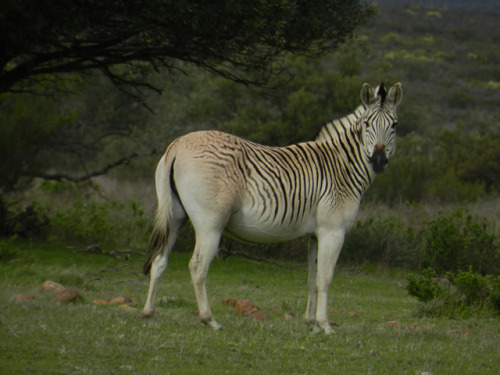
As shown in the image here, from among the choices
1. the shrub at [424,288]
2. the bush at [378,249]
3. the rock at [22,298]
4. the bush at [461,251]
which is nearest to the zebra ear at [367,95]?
the shrub at [424,288]

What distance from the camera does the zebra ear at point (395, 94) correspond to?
24.9 ft

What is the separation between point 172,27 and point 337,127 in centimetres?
509

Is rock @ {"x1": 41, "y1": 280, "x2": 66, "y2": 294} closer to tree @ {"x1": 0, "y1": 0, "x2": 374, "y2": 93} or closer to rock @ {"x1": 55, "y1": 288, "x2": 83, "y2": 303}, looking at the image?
rock @ {"x1": 55, "y1": 288, "x2": 83, "y2": 303}

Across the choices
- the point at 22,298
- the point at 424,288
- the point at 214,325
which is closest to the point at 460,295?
the point at 424,288

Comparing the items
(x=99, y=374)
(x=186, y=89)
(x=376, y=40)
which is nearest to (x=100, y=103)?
(x=186, y=89)

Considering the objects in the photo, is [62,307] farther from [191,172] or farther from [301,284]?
[301,284]

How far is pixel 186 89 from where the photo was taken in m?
36.3

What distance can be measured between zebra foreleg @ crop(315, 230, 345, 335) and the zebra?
1cm

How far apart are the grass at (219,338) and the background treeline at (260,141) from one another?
→ 442 centimetres

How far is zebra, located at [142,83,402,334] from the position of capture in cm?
670

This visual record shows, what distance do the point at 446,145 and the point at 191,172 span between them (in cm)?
2350

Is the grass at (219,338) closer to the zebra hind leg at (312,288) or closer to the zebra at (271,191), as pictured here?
the zebra hind leg at (312,288)

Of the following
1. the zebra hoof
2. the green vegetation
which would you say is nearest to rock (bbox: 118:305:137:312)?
the green vegetation

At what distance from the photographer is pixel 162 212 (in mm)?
6867
